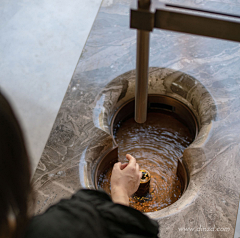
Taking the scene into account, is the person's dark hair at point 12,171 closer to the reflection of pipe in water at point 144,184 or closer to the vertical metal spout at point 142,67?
the vertical metal spout at point 142,67

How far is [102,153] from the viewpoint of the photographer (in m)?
1.62

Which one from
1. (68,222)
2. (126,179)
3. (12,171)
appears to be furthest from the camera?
(126,179)

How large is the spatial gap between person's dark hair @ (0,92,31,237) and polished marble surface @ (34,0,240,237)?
98cm

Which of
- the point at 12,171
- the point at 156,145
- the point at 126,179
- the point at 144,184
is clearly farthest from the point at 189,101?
the point at 12,171

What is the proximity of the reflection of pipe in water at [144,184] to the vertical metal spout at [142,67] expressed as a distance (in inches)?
20.2

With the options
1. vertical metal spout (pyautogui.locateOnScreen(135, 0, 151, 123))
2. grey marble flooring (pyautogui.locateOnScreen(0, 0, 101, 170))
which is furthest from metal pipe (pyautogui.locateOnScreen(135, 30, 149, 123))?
grey marble flooring (pyautogui.locateOnScreen(0, 0, 101, 170))

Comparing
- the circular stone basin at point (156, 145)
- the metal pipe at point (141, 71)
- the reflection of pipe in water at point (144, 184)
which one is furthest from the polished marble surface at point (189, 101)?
the metal pipe at point (141, 71)

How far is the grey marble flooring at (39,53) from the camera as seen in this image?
2508 mm

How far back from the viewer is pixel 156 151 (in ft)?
6.40

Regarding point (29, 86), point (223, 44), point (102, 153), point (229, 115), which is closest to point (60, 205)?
point (102, 153)

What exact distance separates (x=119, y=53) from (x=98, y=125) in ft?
2.06

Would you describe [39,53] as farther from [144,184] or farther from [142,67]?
[142,67]

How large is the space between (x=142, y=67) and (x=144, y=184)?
0.87 metres

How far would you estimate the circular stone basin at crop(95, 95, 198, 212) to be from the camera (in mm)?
1709
